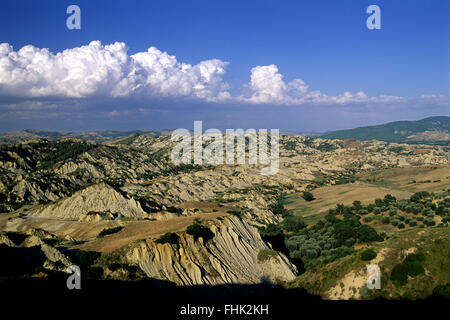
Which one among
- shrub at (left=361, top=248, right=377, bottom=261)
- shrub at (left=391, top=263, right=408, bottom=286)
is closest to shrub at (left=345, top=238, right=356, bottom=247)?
shrub at (left=361, top=248, right=377, bottom=261)

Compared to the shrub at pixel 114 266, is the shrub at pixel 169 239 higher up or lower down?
higher up

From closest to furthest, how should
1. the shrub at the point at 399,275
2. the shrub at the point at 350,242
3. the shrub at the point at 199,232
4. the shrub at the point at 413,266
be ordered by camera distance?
the shrub at the point at 399,275 → the shrub at the point at 413,266 → the shrub at the point at 199,232 → the shrub at the point at 350,242

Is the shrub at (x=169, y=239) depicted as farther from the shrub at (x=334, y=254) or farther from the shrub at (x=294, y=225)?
the shrub at (x=294, y=225)

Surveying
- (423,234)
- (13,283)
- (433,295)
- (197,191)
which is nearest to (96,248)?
(13,283)

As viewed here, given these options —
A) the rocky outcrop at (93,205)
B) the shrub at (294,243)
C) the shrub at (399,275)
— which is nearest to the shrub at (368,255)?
the shrub at (399,275)

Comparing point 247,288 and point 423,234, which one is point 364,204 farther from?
point 247,288

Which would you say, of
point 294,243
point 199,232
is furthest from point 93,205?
point 294,243
